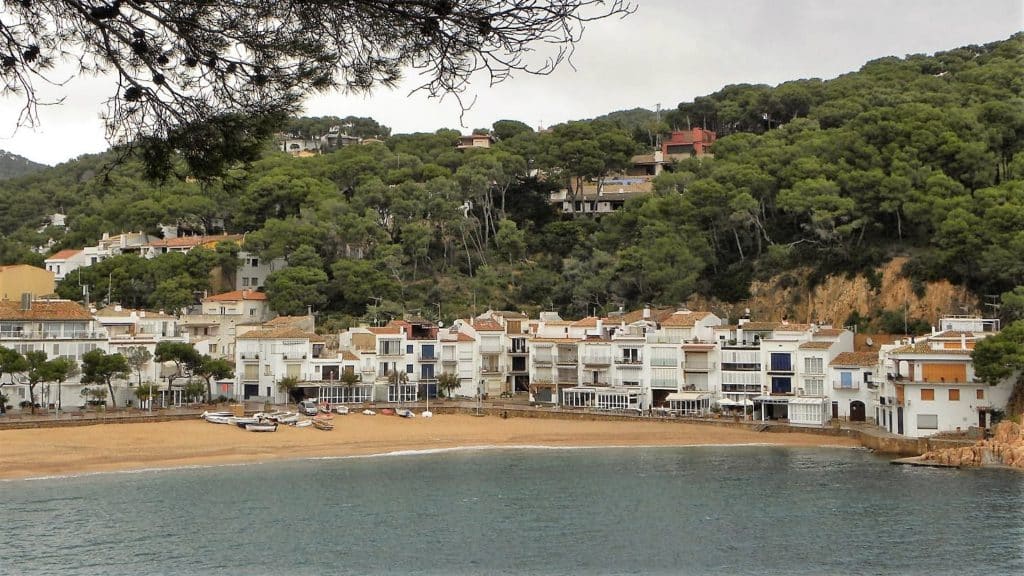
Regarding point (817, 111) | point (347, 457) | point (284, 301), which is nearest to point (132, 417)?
Result: point (347, 457)

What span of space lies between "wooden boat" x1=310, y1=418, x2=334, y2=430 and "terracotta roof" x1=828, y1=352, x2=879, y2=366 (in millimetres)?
17969

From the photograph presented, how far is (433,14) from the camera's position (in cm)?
848

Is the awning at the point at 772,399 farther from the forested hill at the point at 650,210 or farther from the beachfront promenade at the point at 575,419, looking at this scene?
the forested hill at the point at 650,210

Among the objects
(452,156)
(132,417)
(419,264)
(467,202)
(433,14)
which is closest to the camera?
(433,14)

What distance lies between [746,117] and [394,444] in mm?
46613

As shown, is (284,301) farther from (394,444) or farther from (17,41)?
(17,41)

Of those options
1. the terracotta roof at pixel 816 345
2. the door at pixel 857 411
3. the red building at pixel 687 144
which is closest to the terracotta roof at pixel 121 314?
A: the terracotta roof at pixel 816 345

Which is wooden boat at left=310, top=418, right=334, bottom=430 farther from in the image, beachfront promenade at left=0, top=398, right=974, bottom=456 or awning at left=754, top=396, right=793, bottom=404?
awning at left=754, top=396, right=793, bottom=404

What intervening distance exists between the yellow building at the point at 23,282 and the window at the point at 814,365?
37.2 metres

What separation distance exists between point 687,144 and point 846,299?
30749mm

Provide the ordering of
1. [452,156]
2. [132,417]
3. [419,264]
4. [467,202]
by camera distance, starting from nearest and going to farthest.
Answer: [132,417] → [419,264] → [467,202] → [452,156]

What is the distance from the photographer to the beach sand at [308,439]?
36.9m

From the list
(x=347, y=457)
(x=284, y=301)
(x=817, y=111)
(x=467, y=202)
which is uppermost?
(x=817, y=111)

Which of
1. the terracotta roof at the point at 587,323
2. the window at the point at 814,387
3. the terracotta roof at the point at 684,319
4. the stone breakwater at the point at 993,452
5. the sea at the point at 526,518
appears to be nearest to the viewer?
the sea at the point at 526,518
